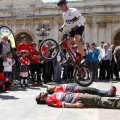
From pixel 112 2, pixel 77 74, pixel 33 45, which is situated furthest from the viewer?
pixel 112 2

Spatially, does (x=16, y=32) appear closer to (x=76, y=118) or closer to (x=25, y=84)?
(x=25, y=84)

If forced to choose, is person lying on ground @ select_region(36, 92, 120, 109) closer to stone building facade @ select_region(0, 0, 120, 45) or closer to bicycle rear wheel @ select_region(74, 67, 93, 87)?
bicycle rear wheel @ select_region(74, 67, 93, 87)

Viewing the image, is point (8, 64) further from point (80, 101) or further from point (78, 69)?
point (80, 101)

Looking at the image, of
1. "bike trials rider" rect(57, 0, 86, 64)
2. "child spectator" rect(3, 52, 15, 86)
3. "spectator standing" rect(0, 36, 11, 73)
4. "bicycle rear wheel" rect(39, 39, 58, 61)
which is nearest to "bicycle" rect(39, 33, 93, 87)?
"bicycle rear wheel" rect(39, 39, 58, 61)

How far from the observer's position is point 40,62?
1220 cm

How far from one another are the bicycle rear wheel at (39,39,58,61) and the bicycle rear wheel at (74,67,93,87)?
2.70 feet

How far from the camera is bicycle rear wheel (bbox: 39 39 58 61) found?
27.0ft

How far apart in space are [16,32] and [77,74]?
2820 centimetres

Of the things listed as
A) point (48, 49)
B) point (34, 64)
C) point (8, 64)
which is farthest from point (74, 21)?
point (34, 64)

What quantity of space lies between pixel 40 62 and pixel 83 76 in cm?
434

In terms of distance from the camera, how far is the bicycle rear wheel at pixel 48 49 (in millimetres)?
8219

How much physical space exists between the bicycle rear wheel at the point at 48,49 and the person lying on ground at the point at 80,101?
1741 millimetres

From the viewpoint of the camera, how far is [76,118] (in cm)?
552

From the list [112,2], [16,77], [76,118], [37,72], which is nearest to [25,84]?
[37,72]
